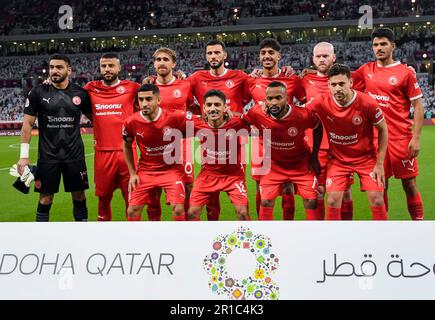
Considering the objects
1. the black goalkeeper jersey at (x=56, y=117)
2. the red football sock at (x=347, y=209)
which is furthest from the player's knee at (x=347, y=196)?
the black goalkeeper jersey at (x=56, y=117)

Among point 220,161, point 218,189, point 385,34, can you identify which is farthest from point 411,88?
point 218,189

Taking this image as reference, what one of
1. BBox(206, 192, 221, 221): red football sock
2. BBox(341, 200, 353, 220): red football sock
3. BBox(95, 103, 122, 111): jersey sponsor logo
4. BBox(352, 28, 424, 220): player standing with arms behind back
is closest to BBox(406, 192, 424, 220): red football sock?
BBox(352, 28, 424, 220): player standing with arms behind back

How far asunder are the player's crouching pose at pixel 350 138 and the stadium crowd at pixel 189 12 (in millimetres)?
23206

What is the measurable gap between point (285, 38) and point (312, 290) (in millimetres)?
29500

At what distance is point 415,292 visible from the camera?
277cm

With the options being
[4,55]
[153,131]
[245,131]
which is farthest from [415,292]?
[4,55]

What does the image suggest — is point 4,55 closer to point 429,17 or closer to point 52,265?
point 429,17

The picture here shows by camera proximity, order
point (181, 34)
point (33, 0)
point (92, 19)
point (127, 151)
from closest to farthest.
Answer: point (127, 151), point (33, 0), point (92, 19), point (181, 34)

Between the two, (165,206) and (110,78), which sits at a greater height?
(110,78)

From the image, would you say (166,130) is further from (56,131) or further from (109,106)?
(56,131)

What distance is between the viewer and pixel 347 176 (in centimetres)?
412

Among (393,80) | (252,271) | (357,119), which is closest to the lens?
(252,271)

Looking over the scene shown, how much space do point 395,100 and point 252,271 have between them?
2304 mm
